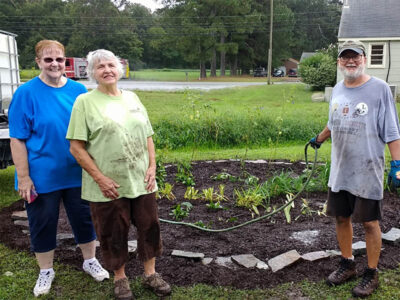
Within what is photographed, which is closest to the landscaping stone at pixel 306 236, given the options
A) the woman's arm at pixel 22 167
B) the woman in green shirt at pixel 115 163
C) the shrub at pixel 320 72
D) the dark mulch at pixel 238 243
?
the dark mulch at pixel 238 243

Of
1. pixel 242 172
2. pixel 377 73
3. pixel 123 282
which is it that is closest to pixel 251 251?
pixel 123 282

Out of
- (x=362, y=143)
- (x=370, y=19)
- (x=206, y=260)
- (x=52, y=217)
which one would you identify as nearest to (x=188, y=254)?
(x=206, y=260)

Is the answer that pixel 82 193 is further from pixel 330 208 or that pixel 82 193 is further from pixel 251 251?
pixel 330 208

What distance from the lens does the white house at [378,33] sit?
63.9ft

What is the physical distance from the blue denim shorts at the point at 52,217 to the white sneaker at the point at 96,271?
8.8 inches

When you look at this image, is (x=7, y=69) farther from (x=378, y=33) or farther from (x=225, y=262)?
(x=378, y=33)

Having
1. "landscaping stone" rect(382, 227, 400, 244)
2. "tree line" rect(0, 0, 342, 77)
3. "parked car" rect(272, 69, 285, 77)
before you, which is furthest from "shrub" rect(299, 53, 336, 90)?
"parked car" rect(272, 69, 285, 77)

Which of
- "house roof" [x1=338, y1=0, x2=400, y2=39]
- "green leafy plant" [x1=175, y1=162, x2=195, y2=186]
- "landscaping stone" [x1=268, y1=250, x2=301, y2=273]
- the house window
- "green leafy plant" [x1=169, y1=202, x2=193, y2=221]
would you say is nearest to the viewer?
"landscaping stone" [x1=268, y1=250, x2=301, y2=273]

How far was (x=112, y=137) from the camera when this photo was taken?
2762mm

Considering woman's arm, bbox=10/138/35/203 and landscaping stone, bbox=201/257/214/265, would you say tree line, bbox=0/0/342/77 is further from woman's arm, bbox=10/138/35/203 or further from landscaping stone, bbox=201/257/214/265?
woman's arm, bbox=10/138/35/203

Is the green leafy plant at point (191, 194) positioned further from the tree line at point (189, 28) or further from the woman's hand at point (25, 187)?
the tree line at point (189, 28)

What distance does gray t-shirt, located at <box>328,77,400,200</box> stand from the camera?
2.86m

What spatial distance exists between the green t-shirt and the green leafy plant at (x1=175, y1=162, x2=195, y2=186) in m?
2.64

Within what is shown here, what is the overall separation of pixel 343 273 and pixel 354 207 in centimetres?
55
